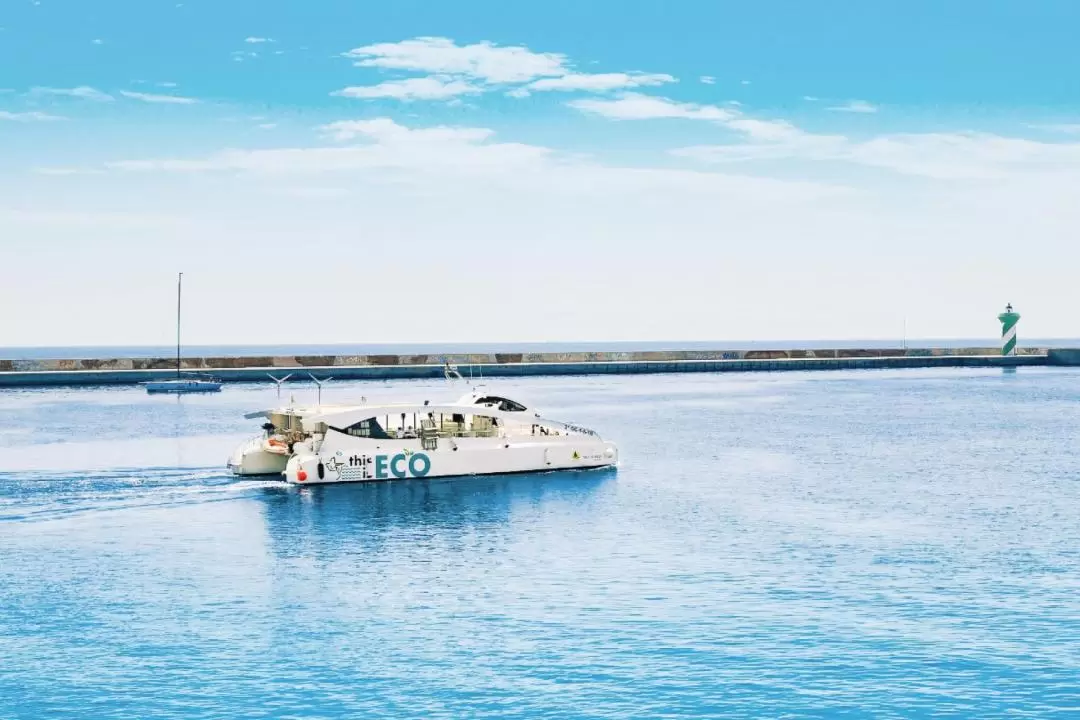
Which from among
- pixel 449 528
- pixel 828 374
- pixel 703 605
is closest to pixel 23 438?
pixel 449 528

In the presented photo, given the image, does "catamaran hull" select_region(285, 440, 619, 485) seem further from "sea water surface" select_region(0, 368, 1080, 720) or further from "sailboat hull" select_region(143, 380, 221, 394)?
"sailboat hull" select_region(143, 380, 221, 394)

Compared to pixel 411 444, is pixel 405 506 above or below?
below

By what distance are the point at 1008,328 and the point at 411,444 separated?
449 ft

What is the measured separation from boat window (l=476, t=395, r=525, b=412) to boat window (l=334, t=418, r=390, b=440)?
7003 mm

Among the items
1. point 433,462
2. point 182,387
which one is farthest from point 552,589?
point 182,387

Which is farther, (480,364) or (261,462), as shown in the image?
(480,364)

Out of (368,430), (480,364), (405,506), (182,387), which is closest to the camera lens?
(405,506)

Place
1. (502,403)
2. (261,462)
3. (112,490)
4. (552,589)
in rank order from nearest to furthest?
(552,589), (112,490), (261,462), (502,403)

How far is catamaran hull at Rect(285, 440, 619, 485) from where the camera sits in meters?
50.3

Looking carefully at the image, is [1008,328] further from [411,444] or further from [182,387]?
[411,444]

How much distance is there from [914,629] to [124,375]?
4492 inches

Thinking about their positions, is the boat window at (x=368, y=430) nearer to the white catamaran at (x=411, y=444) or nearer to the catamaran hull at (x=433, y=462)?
the white catamaran at (x=411, y=444)

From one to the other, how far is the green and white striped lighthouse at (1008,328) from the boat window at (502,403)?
123m

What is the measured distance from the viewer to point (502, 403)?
5781 centimetres
